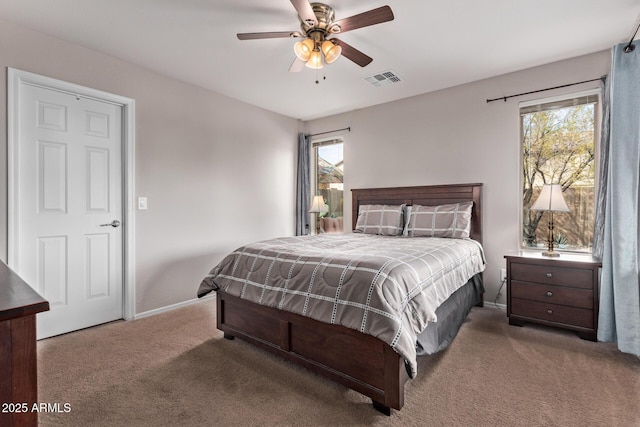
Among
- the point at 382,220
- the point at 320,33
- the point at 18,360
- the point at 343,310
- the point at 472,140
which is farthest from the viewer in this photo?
the point at 382,220

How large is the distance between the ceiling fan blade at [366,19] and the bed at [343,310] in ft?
4.79

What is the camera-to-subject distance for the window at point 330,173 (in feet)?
15.5

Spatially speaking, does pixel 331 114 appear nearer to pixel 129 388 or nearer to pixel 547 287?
pixel 547 287

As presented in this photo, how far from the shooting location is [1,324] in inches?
29.5

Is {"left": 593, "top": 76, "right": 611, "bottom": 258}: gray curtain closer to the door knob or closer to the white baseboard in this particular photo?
the white baseboard

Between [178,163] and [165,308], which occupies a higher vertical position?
[178,163]

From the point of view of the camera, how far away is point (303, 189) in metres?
4.86

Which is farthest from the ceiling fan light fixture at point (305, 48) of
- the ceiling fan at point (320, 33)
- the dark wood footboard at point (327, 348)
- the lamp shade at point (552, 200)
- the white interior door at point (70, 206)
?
the lamp shade at point (552, 200)

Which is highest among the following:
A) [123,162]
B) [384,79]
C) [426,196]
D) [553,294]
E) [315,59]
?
[384,79]

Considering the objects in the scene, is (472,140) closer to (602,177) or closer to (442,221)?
(442,221)

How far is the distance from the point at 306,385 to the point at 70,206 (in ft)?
8.14

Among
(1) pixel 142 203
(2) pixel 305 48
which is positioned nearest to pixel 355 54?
(2) pixel 305 48

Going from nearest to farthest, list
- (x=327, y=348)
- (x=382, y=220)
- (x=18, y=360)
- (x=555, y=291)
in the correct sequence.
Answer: (x=18, y=360) → (x=327, y=348) → (x=555, y=291) → (x=382, y=220)

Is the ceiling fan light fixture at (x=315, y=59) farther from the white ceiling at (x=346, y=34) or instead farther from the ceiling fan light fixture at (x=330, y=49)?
the white ceiling at (x=346, y=34)
